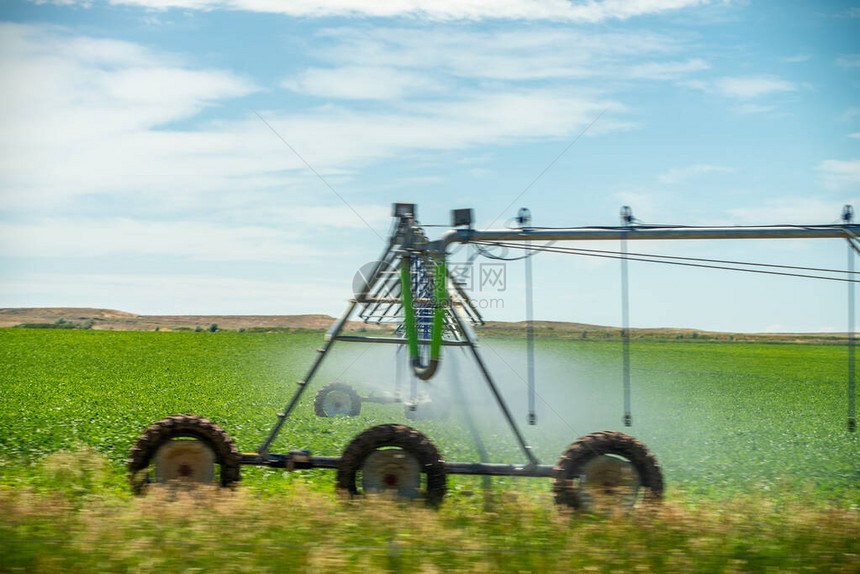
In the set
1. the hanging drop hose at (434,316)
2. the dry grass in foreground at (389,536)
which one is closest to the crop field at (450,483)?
the dry grass in foreground at (389,536)

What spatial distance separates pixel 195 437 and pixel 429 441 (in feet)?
7.78

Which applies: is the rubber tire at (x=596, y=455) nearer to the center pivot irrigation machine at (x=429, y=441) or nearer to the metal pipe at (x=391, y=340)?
the center pivot irrigation machine at (x=429, y=441)

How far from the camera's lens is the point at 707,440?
15508 millimetres

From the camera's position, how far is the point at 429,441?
23.9 ft

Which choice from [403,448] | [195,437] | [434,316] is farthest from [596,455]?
[195,437]

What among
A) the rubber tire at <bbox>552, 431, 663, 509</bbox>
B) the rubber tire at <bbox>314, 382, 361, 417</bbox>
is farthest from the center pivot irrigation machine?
the rubber tire at <bbox>314, 382, 361, 417</bbox>

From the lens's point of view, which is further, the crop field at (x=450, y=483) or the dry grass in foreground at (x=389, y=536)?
the crop field at (x=450, y=483)

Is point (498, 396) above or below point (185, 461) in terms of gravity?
above

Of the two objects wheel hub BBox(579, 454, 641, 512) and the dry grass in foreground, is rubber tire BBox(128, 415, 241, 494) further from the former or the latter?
wheel hub BBox(579, 454, 641, 512)

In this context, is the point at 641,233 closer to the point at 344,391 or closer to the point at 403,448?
the point at 403,448

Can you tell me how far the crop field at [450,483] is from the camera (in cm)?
548

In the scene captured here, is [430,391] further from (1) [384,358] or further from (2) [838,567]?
(2) [838,567]

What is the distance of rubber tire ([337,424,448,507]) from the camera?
23.5ft

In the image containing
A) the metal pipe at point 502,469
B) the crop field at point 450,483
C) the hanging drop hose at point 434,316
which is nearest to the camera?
the crop field at point 450,483
